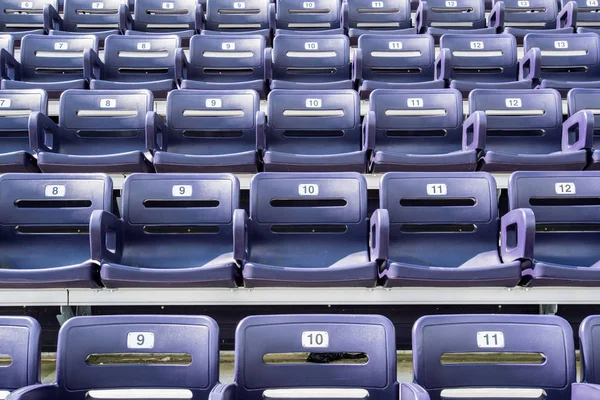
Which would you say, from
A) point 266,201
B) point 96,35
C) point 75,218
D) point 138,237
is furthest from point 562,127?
point 96,35

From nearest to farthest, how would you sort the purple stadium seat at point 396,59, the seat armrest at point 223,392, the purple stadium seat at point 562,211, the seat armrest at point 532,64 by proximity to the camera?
the seat armrest at point 223,392
the purple stadium seat at point 562,211
the seat armrest at point 532,64
the purple stadium seat at point 396,59

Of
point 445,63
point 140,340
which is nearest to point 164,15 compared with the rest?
point 445,63

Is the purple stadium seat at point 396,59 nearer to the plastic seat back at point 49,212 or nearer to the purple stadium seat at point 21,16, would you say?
the plastic seat back at point 49,212

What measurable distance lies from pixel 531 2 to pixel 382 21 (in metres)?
0.84

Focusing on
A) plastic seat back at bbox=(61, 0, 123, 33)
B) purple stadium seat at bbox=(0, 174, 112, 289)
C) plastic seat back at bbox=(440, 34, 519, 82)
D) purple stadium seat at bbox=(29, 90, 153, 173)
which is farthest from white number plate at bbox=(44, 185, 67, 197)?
plastic seat back at bbox=(61, 0, 123, 33)

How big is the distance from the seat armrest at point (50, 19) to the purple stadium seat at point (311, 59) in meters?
1.28

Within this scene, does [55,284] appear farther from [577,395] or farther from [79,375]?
[577,395]

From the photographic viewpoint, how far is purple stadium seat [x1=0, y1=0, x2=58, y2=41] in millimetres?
3410

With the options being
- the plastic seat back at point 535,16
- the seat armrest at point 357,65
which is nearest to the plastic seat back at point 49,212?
the seat armrest at point 357,65

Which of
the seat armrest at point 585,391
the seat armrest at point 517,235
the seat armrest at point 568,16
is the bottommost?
the seat armrest at point 585,391

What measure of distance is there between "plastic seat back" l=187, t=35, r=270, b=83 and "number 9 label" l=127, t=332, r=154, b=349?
171 centimetres

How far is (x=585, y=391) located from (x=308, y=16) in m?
2.60

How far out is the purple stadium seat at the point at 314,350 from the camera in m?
1.26

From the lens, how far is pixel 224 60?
2.81m
